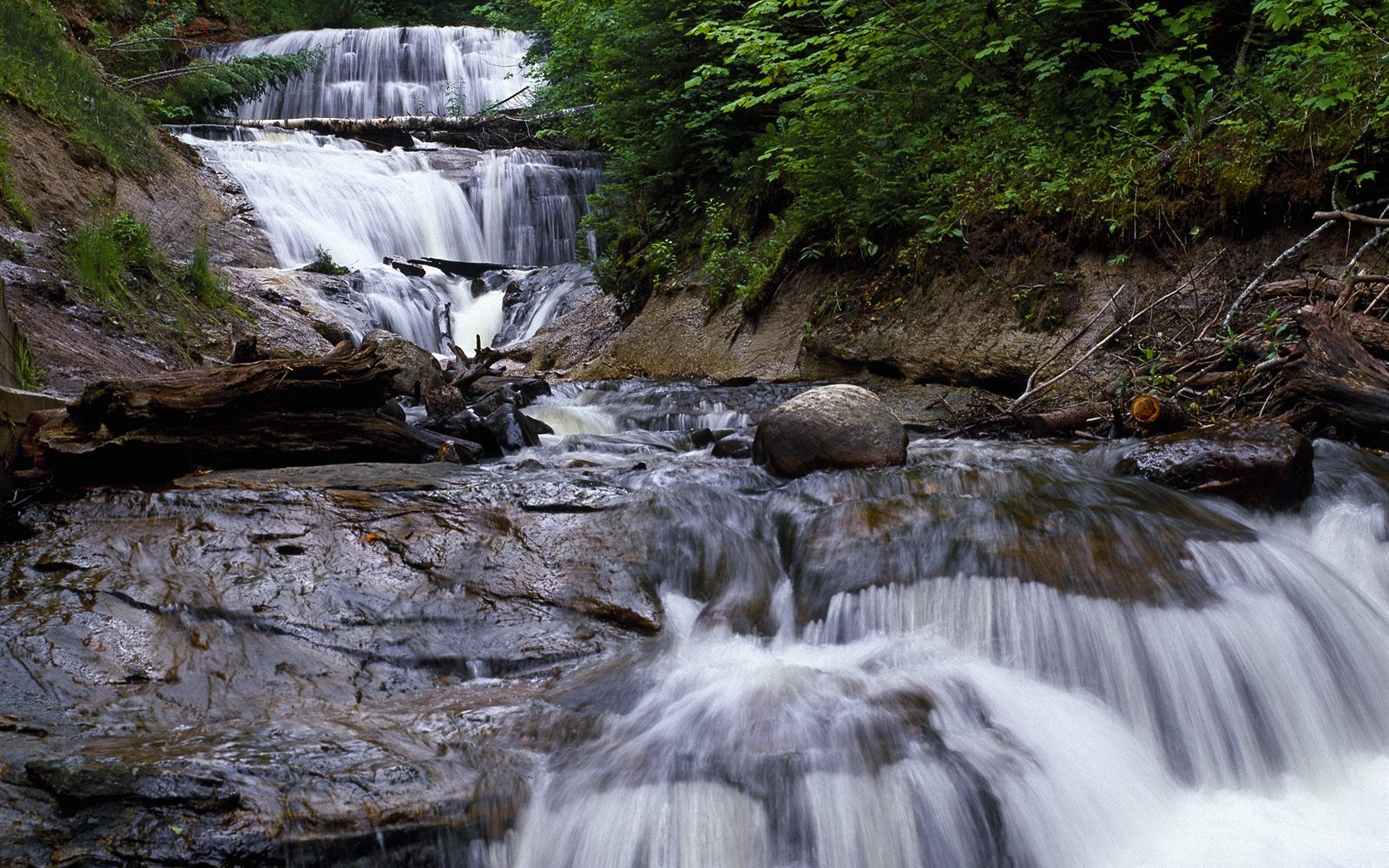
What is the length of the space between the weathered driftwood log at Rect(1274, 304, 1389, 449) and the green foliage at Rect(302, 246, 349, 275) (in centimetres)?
1141

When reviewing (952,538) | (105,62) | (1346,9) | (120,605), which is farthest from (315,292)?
(105,62)

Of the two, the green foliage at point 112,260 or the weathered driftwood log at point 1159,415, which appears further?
the green foliage at point 112,260

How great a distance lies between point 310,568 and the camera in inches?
150

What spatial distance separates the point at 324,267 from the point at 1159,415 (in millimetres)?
10875

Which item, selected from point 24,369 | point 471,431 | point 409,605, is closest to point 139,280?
point 24,369

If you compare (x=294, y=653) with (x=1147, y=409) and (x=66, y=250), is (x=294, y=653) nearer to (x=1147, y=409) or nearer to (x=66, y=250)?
(x=1147, y=409)

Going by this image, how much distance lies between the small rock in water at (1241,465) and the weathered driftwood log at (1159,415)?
0.56m

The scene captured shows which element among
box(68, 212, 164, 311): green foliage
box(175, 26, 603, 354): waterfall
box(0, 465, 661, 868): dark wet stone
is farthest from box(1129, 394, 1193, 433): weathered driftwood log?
box(175, 26, 603, 354): waterfall

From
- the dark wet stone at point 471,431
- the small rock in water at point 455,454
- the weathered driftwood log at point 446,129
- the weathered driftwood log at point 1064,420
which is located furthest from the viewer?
the weathered driftwood log at point 446,129

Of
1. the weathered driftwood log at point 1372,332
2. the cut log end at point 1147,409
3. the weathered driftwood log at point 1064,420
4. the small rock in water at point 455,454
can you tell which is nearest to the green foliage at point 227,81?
the small rock in water at point 455,454

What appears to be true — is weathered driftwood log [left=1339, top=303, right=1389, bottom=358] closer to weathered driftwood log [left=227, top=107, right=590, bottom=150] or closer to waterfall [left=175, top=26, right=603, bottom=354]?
waterfall [left=175, top=26, right=603, bottom=354]

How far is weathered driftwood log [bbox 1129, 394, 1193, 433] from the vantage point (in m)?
5.54

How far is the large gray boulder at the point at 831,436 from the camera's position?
535 cm

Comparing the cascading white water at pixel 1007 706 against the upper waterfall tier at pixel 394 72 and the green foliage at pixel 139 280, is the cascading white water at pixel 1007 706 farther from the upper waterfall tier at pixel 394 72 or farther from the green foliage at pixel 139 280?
the upper waterfall tier at pixel 394 72
